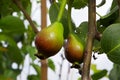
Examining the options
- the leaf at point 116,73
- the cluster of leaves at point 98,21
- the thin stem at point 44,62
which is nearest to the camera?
the cluster of leaves at point 98,21

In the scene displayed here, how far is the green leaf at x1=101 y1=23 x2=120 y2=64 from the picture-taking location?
465 millimetres

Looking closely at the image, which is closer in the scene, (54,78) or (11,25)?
(11,25)

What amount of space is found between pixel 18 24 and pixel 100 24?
585 mm

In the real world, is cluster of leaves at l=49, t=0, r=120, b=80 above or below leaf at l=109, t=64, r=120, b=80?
above

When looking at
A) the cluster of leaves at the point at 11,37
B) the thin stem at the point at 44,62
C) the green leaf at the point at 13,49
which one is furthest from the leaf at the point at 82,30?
the green leaf at the point at 13,49

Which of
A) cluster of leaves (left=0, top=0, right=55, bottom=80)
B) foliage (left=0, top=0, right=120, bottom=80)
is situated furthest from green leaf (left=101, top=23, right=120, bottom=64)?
cluster of leaves (left=0, top=0, right=55, bottom=80)

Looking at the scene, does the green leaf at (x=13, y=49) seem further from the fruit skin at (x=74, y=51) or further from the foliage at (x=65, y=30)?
the fruit skin at (x=74, y=51)

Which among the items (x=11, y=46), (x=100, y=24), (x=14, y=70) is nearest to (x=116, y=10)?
(x=100, y=24)

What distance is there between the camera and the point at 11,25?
3.80ft

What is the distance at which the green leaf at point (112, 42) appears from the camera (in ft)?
1.53

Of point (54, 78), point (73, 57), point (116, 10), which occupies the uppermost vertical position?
point (54, 78)

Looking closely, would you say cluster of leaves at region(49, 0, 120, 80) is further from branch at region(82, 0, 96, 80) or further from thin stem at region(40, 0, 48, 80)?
thin stem at region(40, 0, 48, 80)

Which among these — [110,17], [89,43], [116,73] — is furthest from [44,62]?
[89,43]

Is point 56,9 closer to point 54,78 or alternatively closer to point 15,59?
point 15,59
